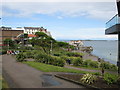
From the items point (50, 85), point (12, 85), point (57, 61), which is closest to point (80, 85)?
point (50, 85)

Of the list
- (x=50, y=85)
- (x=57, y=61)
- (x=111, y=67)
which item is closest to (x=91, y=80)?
(x=50, y=85)

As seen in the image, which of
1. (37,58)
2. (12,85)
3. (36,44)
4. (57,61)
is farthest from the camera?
(36,44)

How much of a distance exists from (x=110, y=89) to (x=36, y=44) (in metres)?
49.1

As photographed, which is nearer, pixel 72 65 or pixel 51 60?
pixel 51 60

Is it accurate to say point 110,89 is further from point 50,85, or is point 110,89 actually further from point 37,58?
point 37,58

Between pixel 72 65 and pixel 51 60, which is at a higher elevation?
pixel 51 60

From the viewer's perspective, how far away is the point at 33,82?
13.5 metres

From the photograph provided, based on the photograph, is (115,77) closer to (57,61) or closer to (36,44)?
(57,61)

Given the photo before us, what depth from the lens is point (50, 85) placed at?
500 inches

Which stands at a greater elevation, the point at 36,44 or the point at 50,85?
the point at 36,44

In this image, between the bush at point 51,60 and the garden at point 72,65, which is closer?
the garden at point 72,65

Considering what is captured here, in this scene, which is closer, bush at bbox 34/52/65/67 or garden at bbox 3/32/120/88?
garden at bbox 3/32/120/88

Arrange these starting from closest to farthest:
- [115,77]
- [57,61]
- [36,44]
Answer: [115,77] < [57,61] < [36,44]

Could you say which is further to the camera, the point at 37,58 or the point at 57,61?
the point at 37,58
